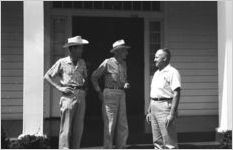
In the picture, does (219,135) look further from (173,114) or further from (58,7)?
(58,7)

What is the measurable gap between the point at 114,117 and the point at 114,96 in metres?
0.32

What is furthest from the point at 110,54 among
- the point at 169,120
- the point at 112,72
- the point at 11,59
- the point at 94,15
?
the point at 169,120

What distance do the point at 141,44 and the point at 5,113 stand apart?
3.31 m

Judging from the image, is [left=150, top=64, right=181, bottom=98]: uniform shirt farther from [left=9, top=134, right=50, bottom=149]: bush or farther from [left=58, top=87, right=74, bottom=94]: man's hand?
[left=9, top=134, right=50, bottom=149]: bush

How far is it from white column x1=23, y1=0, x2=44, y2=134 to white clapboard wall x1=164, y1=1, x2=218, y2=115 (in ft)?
12.0

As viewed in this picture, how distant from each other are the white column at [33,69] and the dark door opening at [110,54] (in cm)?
222

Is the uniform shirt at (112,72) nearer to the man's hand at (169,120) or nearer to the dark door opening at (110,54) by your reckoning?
the man's hand at (169,120)

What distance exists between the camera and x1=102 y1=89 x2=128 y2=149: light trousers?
6.23m

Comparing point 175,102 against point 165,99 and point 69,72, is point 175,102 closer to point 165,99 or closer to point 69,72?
point 165,99

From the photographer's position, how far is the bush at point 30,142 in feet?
20.6

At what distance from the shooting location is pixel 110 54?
8.90 metres

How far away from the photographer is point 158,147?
18.0ft

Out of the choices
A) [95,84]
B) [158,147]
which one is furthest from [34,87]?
[158,147]

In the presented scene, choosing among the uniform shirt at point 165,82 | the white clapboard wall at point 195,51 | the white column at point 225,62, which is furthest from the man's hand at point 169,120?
the white clapboard wall at point 195,51
